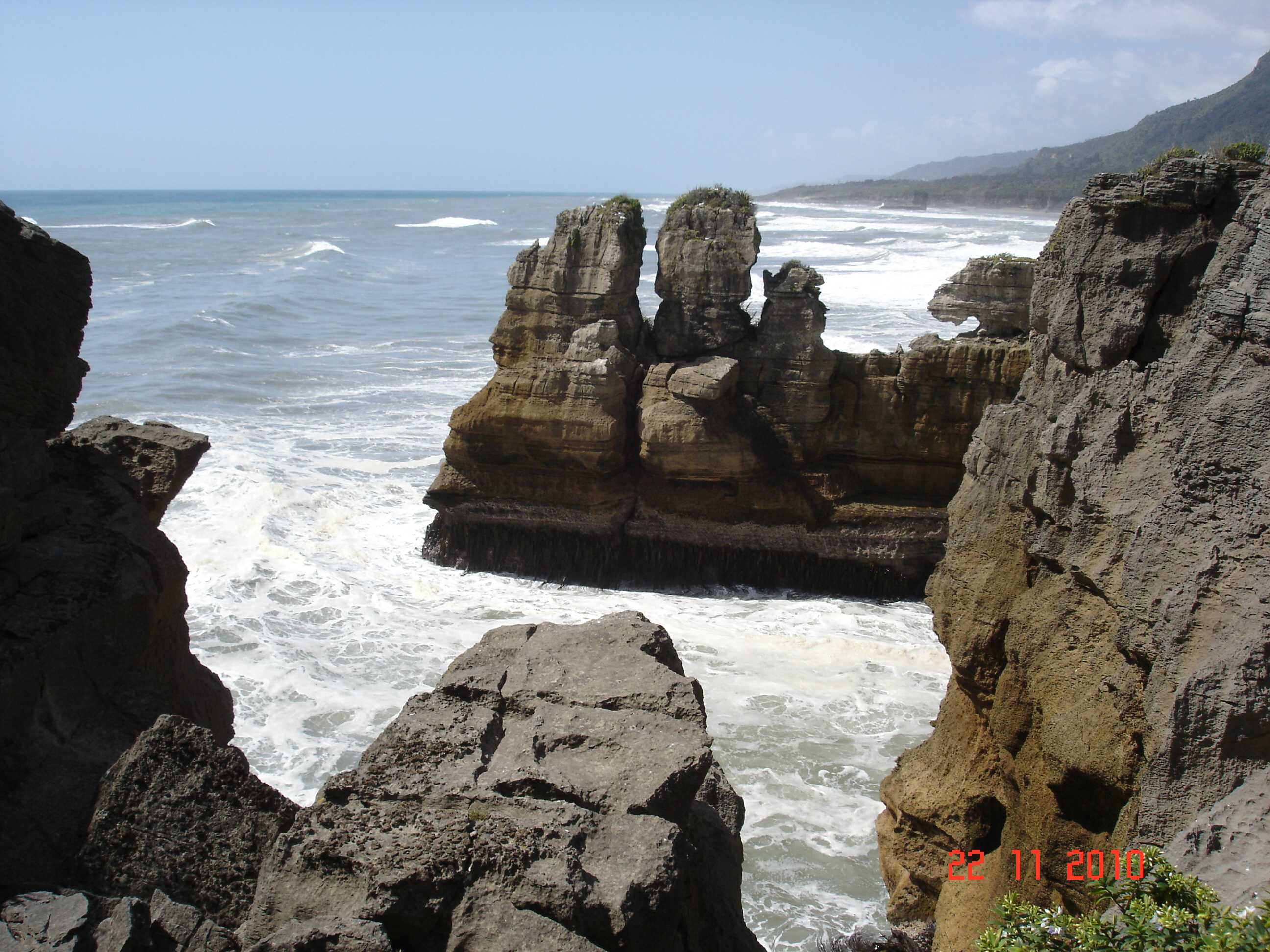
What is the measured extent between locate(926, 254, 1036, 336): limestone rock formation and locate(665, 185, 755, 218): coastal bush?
126 inches

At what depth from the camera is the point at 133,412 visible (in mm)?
24250

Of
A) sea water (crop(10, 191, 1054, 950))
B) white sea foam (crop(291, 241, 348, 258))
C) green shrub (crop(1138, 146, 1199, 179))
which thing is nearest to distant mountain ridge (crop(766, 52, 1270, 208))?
white sea foam (crop(291, 241, 348, 258))

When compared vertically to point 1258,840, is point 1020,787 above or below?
below

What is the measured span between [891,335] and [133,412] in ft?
60.2

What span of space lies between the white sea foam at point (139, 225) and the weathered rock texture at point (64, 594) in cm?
8461

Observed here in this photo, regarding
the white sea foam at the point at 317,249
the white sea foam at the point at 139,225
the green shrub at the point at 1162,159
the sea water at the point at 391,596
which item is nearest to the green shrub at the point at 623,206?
the sea water at the point at 391,596

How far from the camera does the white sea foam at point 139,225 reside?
84625 millimetres

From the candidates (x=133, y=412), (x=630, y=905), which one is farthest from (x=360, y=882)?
(x=133, y=412)

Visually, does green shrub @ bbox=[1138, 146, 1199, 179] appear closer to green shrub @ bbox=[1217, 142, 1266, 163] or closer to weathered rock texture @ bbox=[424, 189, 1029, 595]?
green shrub @ bbox=[1217, 142, 1266, 163]

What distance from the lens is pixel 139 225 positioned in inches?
3460

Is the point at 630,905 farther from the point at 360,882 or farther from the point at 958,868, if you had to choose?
the point at 958,868

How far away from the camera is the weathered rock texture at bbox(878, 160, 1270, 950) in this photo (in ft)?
17.1
